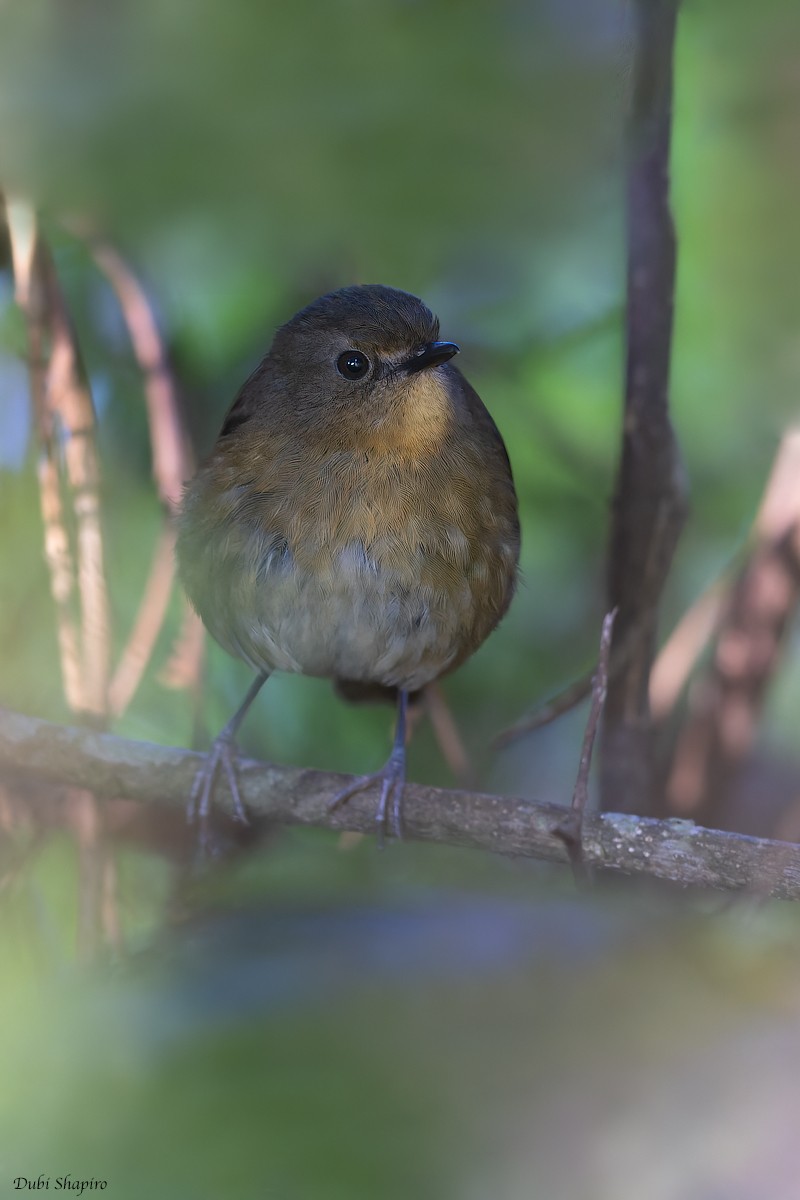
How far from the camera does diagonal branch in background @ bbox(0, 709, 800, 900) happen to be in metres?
1.10

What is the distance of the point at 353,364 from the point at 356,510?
0.78ft

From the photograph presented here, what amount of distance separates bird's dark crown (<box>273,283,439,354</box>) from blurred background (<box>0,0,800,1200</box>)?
4cm

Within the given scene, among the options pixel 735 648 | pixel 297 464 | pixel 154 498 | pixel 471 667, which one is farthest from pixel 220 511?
pixel 735 648

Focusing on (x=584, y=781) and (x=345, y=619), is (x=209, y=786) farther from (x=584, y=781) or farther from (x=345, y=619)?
(x=584, y=781)

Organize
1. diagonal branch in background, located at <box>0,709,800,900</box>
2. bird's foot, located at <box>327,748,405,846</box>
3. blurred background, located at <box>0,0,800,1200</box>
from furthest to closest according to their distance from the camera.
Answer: bird's foot, located at <box>327,748,405,846</box>
diagonal branch in background, located at <box>0,709,800,900</box>
blurred background, located at <box>0,0,800,1200</box>

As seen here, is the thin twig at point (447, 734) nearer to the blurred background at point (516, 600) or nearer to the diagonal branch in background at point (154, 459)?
the blurred background at point (516, 600)

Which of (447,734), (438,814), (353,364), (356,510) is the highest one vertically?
(353,364)

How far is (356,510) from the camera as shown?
1547mm

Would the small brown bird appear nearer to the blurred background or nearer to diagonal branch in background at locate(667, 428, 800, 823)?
the blurred background

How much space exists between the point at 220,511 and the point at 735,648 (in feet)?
A: 2.81

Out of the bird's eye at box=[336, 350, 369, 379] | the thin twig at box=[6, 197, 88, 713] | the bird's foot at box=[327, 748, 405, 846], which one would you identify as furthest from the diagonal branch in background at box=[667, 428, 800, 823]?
the thin twig at box=[6, 197, 88, 713]

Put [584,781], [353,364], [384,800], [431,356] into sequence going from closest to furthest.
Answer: [584,781] < [384,800] < [431,356] < [353,364]

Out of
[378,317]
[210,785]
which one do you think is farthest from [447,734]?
[378,317]

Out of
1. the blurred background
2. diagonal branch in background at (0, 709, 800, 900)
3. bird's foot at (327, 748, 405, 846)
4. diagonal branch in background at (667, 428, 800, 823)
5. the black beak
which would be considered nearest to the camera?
the blurred background
